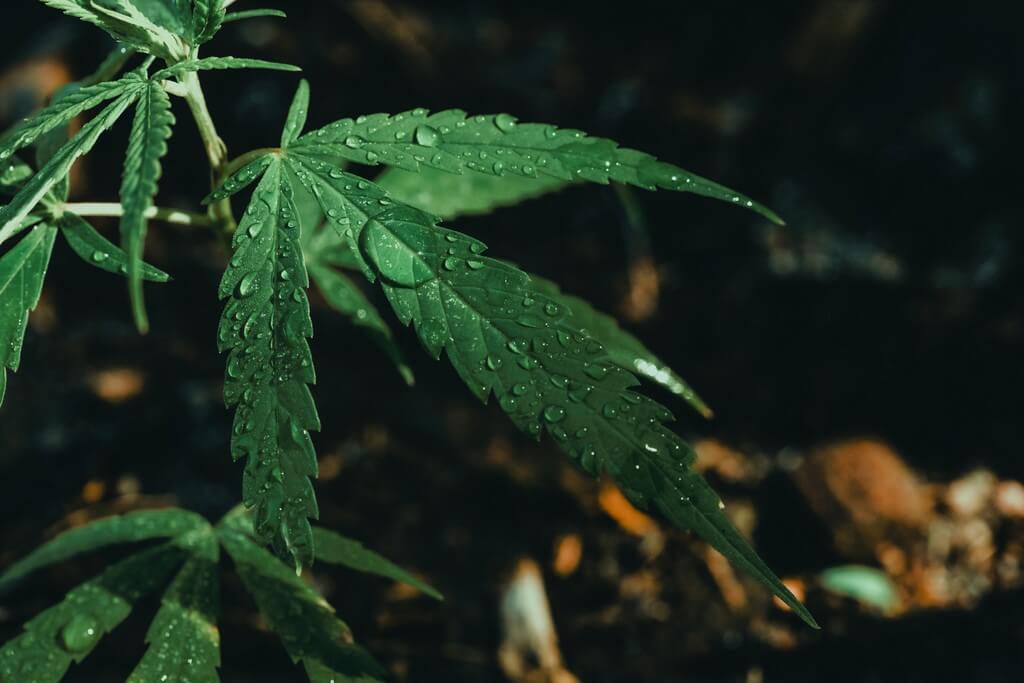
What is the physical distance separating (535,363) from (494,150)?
1.24 feet

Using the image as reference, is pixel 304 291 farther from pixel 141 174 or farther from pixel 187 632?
pixel 187 632

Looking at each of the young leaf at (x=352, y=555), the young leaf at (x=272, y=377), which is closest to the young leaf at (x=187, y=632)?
the young leaf at (x=352, y=555)

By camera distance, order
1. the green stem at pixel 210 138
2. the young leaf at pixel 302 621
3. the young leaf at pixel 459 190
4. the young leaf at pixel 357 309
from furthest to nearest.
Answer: the young leaf at pixel 459 190
the young leaf at pixel 357 309
the young leaf at pixel 302 621
the green stem at pixel 210 138

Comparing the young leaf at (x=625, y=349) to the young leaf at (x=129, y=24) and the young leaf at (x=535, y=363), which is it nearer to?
the young leaf at (x=535, y=363)

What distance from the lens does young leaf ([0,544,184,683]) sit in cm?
133

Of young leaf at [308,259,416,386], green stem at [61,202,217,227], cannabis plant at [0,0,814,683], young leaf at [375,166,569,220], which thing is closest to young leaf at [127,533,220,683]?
cannabis plant at [0,0,814,683]

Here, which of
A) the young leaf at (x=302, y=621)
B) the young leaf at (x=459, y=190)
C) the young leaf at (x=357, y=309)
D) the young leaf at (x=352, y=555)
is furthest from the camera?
the young leaf at (x=459, y=190)

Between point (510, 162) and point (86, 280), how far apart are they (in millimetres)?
2484

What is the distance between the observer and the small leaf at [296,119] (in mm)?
1256

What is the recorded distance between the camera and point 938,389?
265 cm

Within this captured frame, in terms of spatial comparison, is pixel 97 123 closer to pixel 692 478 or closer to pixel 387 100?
pixel 692 478

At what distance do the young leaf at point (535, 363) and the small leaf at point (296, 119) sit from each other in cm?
21

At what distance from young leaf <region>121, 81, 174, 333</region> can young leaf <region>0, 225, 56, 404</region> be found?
33 cm

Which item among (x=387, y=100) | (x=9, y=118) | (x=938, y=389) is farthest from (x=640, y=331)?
(x=9, y=118)
